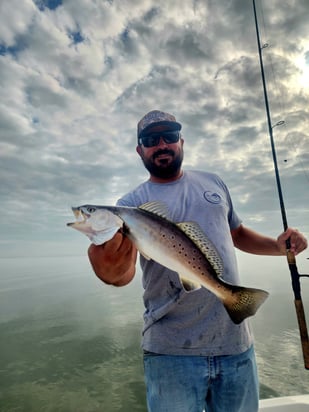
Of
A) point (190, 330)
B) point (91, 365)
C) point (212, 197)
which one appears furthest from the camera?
point (91, 365)

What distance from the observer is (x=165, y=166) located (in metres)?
3.39

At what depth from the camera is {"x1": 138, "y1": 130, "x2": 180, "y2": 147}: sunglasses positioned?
350cm

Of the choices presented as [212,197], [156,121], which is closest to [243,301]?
[212,197]

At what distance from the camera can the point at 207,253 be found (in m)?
2.45

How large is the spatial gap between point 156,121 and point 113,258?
6.87 feet

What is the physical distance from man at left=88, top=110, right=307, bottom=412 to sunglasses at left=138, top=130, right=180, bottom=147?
30.2 inches

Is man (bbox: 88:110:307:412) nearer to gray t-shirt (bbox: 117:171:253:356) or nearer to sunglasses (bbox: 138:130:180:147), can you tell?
Answer: gray t-shirt (bbox: 117:171:253:356)

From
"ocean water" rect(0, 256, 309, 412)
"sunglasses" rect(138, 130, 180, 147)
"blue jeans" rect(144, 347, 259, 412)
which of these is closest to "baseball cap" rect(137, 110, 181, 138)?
"sunglasses" rect(138, 130, 180, 147)

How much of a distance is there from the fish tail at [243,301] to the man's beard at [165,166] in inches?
66.0

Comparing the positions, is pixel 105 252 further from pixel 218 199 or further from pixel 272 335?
pixel 272 335

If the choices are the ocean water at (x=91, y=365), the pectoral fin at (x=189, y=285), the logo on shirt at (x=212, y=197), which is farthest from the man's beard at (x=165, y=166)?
the ocean water at (x=91, y=365)

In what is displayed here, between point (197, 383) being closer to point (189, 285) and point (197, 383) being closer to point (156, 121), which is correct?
point (189, 285)

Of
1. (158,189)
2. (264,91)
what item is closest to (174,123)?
(158,189)

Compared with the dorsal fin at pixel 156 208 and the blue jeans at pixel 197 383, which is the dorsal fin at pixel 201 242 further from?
the blue jeans at pixel 197 383
